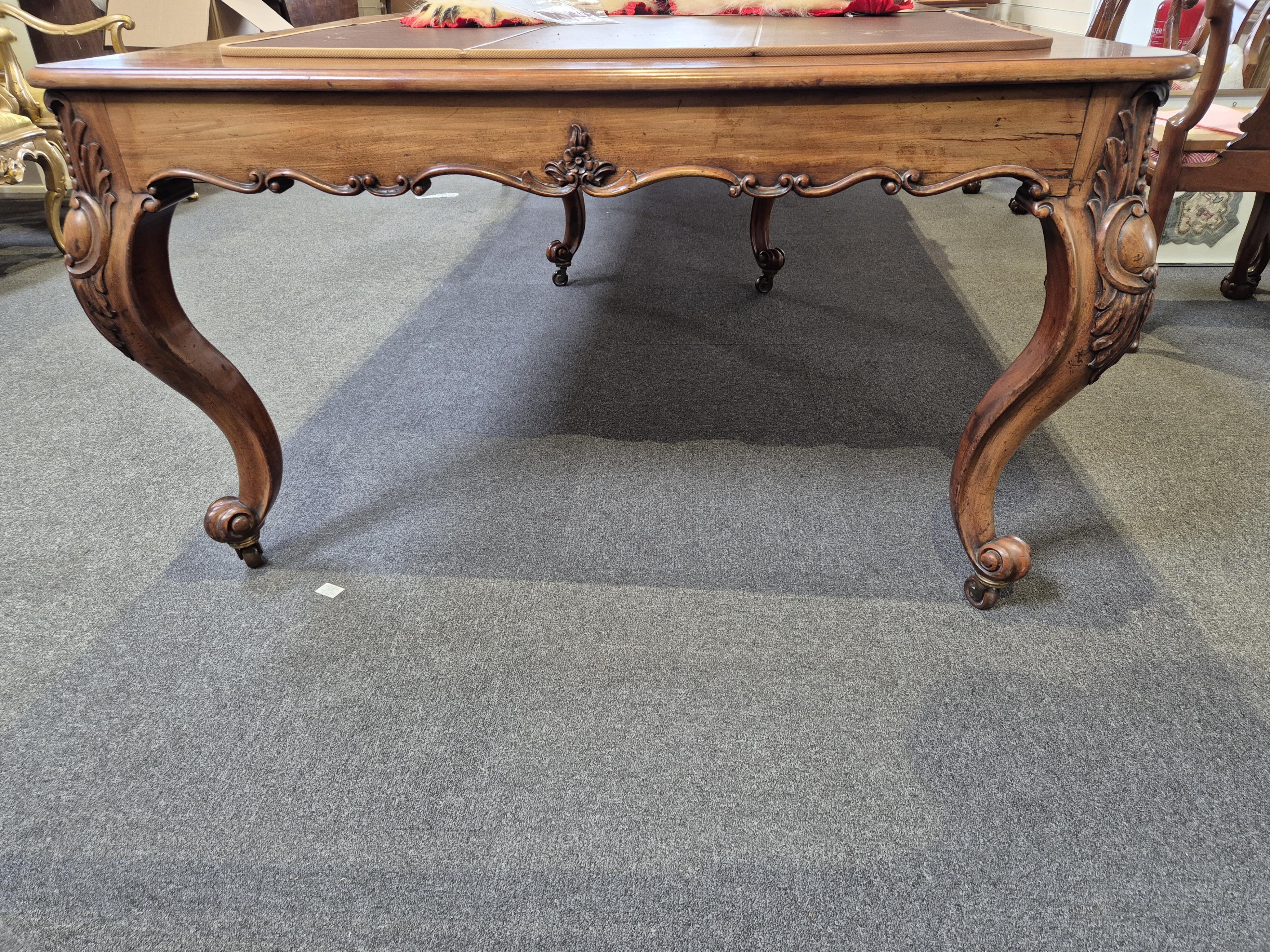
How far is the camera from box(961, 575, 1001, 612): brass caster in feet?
4.00

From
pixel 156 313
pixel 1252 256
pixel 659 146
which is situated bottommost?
pixel 1252 256

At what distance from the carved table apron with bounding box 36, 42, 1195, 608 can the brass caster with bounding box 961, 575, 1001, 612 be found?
0.98ft

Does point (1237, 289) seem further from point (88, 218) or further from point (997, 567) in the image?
point (88, 218)

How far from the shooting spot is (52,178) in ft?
9.12

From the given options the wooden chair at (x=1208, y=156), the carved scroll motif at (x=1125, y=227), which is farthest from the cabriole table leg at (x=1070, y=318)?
the wooden chair at (x=1208, y=156)

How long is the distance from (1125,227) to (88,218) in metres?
1.29

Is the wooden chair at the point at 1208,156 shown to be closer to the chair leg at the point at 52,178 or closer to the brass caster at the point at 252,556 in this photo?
the brass caster at the point at 252,556

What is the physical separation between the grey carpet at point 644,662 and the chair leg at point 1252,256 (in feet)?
0.91

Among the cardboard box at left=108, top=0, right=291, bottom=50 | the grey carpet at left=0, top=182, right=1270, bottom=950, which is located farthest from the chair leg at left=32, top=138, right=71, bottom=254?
A: the cardboard box at left=108, top=0, right=291, bottom=50

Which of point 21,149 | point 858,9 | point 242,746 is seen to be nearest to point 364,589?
point 242,746

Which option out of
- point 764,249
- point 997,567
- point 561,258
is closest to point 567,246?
point 561,258

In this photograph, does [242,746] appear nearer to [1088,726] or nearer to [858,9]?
[1088,726]

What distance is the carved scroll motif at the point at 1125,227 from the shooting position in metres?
0.96

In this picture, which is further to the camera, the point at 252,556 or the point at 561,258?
the point at 561,258
